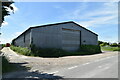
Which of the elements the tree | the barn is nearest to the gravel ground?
the tree

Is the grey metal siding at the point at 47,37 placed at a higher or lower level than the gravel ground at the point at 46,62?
higher

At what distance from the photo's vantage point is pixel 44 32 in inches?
824

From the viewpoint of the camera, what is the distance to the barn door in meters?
23.7

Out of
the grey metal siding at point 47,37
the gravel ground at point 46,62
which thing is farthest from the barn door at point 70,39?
the gravel ground at point 46,62

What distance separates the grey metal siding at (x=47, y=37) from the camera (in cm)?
2017

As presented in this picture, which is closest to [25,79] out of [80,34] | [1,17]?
[1,17]

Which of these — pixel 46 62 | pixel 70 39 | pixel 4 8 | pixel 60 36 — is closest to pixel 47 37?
pixel 60 36

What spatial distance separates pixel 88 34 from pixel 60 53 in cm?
1175

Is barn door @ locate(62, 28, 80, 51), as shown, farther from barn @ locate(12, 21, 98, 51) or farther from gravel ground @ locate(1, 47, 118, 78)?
gravel ground @ locate(1, 47, 118, 78)

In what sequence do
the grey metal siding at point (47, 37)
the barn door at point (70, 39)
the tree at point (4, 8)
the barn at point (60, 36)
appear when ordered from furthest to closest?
the barn door at point (70, 39) < the barn at point (60, 36) < the grey metal siding at point (47, 37) < the tree at point (4, 8)

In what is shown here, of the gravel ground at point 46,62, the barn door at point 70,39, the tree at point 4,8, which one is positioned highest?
the tree at point 4,8

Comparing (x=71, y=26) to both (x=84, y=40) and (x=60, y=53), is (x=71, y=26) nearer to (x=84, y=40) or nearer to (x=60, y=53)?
(x=84, y=40)

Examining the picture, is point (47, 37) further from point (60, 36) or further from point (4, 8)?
point (4, 8)

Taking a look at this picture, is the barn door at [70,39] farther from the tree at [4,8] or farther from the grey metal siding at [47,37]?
the tree at [4,8]
